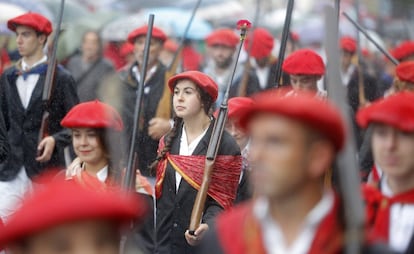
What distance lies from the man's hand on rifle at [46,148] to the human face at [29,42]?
97 cm

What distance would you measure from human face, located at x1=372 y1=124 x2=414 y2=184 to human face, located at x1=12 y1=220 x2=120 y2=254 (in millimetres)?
1785

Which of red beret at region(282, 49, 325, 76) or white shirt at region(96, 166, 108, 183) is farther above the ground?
red beret at region(282, 49, 325, 76)

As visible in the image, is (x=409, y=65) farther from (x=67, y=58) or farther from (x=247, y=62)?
(x=67, y=58)

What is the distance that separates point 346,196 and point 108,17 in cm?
1726

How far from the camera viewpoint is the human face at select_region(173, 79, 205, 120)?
916 cm

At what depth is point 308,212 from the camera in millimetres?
4766

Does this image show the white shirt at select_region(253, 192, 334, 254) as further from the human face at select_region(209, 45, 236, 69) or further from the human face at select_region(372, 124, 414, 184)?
the human face at select_region(209, 45, 236, 69)

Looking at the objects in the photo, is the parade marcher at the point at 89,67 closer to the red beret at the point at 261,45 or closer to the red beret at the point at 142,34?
the red beret at the point at 142,34

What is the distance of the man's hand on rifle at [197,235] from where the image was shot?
8.59m

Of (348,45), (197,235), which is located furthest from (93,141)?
(348,45)

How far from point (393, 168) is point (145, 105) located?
610 centimetres

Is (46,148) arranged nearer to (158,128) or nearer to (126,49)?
(158,128)

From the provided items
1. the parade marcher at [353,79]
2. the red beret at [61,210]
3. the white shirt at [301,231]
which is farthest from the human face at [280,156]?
the parade marcher at [353,79]

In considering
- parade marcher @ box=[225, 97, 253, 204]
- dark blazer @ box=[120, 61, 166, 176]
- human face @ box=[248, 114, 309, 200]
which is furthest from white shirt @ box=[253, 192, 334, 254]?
dark blazer @ box=[120, 61, 166, 176]
